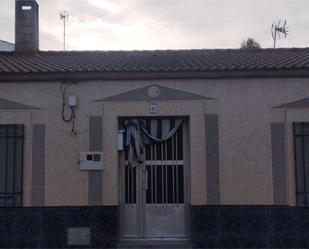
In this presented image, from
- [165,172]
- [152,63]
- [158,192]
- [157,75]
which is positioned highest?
[152,63]

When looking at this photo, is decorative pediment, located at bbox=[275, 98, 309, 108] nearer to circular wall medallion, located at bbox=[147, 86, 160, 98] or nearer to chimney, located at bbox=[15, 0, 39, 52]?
circular wall medallion, located at bbox=[147, 86, 160, 98]

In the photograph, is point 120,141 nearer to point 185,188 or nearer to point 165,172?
point 165,172

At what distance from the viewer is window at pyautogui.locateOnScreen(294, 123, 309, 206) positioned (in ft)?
36.2

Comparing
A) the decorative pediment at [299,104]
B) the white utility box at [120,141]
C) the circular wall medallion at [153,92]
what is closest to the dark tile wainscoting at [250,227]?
the white utility box at [120,141]

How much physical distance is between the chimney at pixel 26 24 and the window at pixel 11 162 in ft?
14.9

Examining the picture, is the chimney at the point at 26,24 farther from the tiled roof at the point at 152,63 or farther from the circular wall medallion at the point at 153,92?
the circular wall medallion at the point at 153,92

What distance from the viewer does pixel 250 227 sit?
1099cm

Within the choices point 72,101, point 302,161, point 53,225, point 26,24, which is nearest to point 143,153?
point 72,101

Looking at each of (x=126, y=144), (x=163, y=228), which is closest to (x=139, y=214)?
(x=163, y=228)

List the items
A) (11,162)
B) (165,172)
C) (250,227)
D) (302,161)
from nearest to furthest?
(250,227)
(302,161)
(11,162)
(165,172)

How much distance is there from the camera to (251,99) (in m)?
11.3

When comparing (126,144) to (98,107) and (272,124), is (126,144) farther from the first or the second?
(272,124)

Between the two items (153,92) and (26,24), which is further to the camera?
(26,24)

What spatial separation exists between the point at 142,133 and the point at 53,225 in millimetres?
2450
